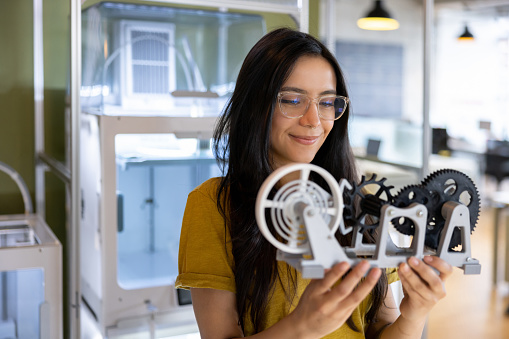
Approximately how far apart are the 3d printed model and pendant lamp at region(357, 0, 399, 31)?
14.4ft

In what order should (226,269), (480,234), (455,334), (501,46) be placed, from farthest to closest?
(501,46) → (480,234) → (455,334) → (226,269)

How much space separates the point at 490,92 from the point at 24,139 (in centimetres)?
689

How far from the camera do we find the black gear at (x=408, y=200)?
82cm

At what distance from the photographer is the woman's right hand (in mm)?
762

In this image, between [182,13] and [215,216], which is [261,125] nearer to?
[215,216]

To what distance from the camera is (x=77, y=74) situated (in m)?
1.65

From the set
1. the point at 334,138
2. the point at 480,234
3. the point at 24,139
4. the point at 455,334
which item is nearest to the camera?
the point at 334,138

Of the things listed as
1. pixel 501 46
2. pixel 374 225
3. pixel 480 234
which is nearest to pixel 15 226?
pixel 374 225

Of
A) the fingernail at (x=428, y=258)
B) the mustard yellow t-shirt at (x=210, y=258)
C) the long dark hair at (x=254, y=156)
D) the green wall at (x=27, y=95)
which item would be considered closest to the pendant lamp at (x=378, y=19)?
the green wall at (x=27, y=95)

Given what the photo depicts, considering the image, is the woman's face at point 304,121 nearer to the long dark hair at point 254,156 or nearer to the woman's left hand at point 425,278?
the long dark hair at point 254,156

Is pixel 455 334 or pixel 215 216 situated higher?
pixel 215 216

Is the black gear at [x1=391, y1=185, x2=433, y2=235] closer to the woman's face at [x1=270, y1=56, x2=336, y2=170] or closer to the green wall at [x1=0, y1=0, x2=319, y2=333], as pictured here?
the woman's face at [x1=270, y1=56, x2=336, y2=170]

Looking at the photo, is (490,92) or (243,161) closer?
(243,161)

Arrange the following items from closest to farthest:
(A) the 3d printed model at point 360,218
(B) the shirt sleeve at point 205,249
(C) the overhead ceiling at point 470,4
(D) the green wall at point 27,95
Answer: (A) the 3d printed model at point 360,218 < (B) the shirt sleeve at point 205,249 < (D) the green wall at point 27,95 < (C) the overhead ceiling at point 470,4
